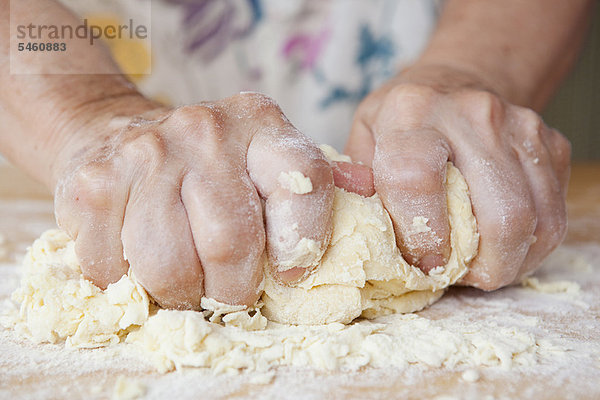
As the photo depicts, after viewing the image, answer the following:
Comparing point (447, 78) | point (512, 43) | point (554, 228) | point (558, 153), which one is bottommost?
point (554, 228)

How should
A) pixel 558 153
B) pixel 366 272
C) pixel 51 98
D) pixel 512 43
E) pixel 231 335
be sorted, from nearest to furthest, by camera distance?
pixel 231 335 → pixel 366 272 → pixel 51 98 → pixel 558 153 → pixel 512 43

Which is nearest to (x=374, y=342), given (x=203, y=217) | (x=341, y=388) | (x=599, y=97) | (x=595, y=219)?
(x=341, y=388)

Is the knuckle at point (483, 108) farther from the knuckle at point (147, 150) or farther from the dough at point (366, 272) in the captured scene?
the knuckle at point (147, 150)

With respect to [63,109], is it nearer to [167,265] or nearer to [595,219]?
[167,265]

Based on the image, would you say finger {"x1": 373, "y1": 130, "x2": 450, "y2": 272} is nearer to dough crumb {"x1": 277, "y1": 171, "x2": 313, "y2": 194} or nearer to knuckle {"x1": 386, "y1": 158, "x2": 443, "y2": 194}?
knuckle {"x1": 386, "y1": 158, "x2": 443, "y2": 194}

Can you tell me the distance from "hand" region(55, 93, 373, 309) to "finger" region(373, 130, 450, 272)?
12 centimetres

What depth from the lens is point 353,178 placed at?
83 centimetres

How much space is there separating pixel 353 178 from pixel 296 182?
156 mm

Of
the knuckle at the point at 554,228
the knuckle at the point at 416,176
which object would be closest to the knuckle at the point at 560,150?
the knuckle at the point at 554,228

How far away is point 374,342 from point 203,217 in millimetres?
264

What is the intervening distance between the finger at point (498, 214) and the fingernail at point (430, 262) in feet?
0.22

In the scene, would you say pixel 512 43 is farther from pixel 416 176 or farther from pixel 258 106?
pixel 258 106

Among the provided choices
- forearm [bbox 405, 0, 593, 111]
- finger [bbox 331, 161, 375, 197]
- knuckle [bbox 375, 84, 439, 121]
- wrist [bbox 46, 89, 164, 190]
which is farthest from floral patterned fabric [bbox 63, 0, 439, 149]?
finger [bbox 331, 161, 375, 197]

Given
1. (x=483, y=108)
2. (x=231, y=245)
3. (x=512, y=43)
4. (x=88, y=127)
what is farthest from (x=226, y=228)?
(x=512, y=43)
